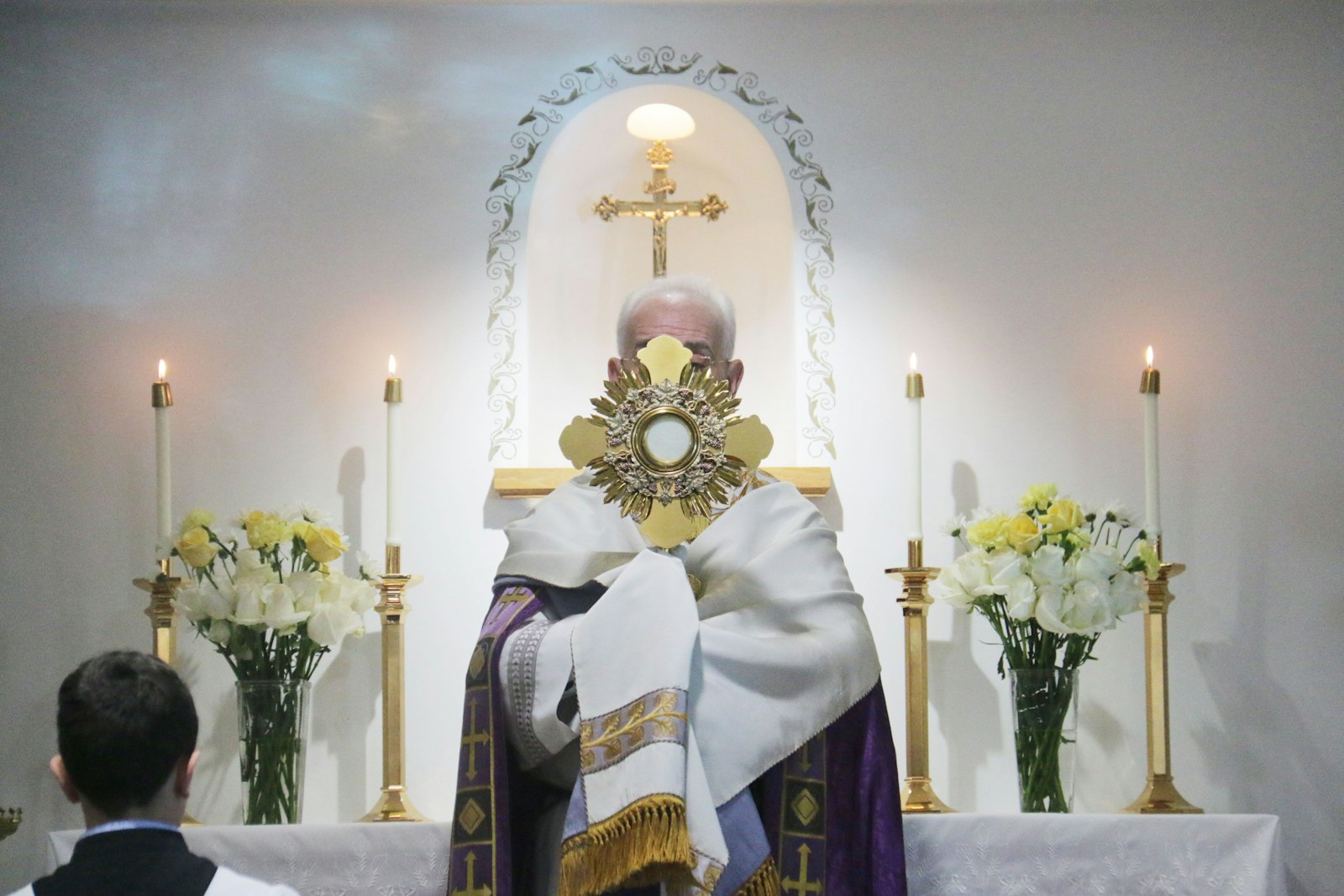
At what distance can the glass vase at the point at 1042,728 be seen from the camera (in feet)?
12.5

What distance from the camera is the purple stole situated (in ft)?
9.77

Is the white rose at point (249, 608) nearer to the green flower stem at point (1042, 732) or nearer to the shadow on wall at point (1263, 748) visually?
the green flower stem at point (1042, 732)

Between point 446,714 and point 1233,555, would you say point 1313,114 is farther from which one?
point 446,714

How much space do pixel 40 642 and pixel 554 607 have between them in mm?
2029

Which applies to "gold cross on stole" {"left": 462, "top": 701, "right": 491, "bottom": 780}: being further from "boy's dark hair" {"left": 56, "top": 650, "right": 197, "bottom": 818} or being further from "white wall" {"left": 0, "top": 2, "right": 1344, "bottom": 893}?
"white wall" {"left": 0, "top": 2, "right": 1344, "bottom": 893}

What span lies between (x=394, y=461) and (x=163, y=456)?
0.58 metres

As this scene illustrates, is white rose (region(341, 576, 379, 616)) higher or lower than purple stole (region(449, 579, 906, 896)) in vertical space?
higher

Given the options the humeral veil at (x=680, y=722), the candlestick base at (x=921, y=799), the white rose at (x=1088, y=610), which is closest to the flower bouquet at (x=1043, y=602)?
the white rose at (x=1088, y=610)

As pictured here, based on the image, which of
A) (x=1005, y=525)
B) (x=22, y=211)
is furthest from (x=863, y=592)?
(x=22, y=211)

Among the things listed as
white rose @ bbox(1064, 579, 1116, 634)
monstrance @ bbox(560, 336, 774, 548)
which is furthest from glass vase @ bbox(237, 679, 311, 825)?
white rose @ bbox(1064, 579, 1116, 634)

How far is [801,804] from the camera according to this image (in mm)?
3016

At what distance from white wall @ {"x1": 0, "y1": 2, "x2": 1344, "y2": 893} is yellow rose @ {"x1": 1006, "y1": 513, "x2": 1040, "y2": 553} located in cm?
73

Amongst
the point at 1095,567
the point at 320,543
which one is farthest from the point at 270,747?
the point at 1095,567

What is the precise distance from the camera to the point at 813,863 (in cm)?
299
